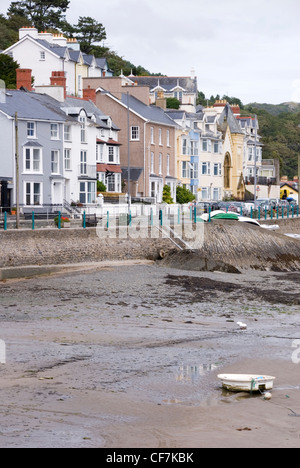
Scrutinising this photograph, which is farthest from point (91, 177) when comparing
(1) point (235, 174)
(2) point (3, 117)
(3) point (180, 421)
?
(3) point (180, 421)

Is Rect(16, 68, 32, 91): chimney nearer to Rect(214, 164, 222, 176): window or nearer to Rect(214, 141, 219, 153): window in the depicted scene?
Rect(214, 141, 219, 153): window

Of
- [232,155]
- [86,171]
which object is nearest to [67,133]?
[86,171]

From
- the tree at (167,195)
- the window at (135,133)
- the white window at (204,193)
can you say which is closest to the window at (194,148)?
the white window at (204,193)

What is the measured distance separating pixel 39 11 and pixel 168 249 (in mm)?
70492

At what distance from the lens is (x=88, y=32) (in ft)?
356

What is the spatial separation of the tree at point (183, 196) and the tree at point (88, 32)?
42.4 meters

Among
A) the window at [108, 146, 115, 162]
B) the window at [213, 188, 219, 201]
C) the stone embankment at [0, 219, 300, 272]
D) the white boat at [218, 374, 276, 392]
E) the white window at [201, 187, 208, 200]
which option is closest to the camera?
the white boat at [218, 374, 276, 392]

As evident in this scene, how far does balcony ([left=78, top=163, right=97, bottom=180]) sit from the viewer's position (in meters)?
54.8

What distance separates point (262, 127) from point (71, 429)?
A: 5487 inches

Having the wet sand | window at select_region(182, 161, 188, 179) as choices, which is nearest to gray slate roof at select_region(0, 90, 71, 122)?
the wet sand

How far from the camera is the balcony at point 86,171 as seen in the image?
180 ft

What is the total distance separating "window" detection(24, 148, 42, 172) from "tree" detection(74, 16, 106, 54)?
60406 mm

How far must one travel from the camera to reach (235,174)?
87875 millimetres

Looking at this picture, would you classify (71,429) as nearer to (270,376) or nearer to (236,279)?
(270,376)
